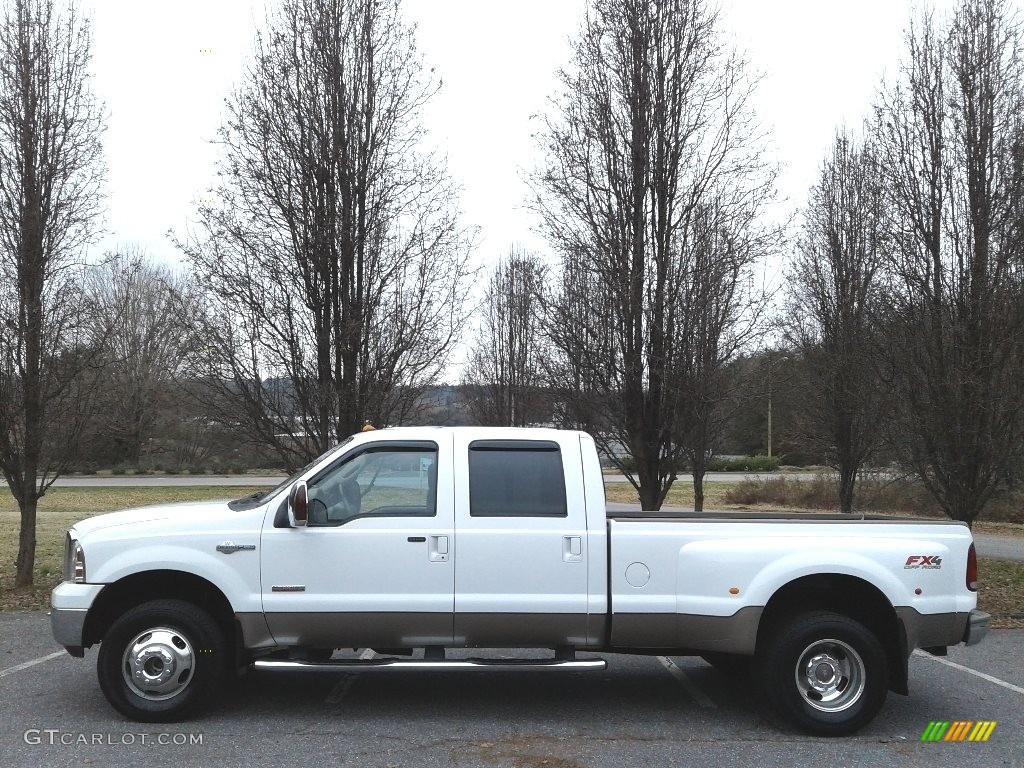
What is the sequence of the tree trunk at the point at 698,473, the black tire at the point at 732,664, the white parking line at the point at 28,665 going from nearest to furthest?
the black tire at the point at 732,664, the white parking line at the point at 28,665, the tree trunk at the point at 698,473

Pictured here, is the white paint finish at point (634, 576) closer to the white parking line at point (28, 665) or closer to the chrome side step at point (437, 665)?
the chrome side step at point (437, 665)

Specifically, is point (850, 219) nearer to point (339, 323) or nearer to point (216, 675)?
point (339, 323)

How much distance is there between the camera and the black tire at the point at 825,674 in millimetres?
5770

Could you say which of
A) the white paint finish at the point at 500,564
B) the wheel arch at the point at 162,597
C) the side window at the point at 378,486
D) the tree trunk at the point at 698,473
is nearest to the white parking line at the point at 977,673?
the white paint finish at the point at 500,564

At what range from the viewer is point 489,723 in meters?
5.94

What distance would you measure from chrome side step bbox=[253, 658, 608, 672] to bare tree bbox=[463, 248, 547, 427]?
526 inches

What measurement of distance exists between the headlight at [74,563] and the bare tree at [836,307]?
40.9 ft

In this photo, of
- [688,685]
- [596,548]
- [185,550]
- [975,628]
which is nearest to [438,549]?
[596,548]

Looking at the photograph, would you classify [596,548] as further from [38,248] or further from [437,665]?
[38,248]

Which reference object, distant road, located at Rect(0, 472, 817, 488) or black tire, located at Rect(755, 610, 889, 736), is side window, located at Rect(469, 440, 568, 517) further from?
distant road, located at Rect(0, 472, 817, 488)

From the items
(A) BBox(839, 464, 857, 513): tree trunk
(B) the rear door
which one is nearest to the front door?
(B) the rear door

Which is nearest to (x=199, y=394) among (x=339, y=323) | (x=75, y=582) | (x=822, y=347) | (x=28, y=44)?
(x=339, y=323)

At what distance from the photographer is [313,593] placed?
5.87 meters

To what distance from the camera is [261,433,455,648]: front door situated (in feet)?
19.2
